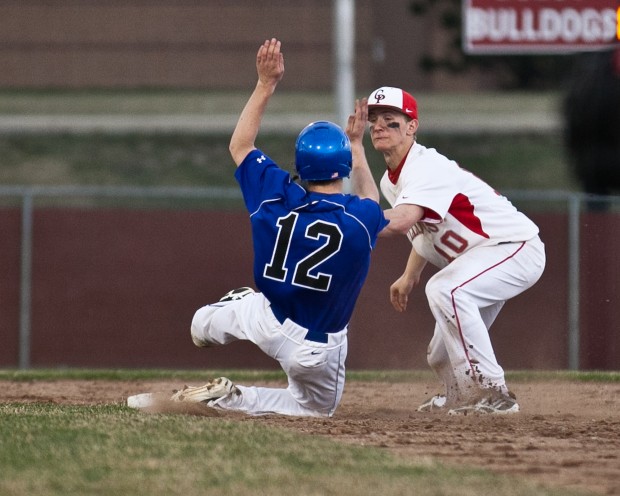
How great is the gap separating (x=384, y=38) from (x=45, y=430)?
82.6 ft

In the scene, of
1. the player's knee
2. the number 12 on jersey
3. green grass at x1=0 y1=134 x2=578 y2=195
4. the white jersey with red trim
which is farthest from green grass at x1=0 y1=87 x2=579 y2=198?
the number 12 on jersey

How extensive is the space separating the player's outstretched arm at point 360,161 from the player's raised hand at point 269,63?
0.69 m

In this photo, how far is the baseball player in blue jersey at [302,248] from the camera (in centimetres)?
727

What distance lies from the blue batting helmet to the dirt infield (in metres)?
1.41

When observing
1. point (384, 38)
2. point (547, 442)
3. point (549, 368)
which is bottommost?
point (549, 368)

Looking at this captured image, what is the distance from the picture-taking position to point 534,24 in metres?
14.2

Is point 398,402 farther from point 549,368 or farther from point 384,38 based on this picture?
point 384,38

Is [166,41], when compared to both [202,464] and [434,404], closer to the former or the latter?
[434,404]

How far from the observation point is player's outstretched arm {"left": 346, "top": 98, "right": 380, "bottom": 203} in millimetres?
7723

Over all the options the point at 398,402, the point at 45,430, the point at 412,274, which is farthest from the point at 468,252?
the point at 45,430

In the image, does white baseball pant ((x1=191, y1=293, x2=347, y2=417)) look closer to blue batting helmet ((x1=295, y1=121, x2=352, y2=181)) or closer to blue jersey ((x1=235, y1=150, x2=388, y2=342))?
blue jersey ((x1=235, y1=150, x2=388, y2=342))

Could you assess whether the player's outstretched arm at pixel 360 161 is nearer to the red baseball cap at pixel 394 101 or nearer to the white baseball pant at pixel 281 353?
the red baseball cap at pixel 394 101

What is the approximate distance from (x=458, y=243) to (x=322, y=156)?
1512 mm

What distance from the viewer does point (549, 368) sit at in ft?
44.0
